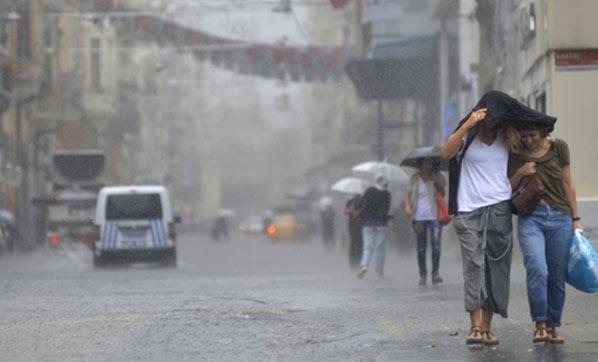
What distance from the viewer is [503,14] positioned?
128 feet

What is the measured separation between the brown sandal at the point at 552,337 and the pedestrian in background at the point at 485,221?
33 cm

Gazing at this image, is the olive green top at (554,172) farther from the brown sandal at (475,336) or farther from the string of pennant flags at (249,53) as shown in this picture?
the string of pennant flags at (249,53)

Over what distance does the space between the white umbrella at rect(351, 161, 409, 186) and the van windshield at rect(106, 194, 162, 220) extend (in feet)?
17.5

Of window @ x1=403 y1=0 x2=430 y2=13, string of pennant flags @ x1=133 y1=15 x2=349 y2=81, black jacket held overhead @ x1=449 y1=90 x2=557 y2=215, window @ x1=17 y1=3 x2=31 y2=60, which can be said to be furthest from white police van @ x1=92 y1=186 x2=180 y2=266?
window @ x1=17 y1=3 x2=31 y2=60

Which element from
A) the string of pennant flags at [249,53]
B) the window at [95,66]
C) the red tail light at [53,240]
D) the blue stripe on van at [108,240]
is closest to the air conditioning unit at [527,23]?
the blue stripe on van at [108,240]

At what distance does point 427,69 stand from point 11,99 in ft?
48.6

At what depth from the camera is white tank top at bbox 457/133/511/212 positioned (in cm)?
1243

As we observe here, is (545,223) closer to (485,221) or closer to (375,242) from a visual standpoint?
(485,221)

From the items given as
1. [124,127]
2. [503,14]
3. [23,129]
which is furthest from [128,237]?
[124,127]

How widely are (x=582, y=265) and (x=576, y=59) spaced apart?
14.6 meters

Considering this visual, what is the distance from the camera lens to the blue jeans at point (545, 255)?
1233cm

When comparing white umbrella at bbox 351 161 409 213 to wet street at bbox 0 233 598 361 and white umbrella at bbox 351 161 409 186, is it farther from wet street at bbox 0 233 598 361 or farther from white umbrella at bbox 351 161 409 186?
wet street at bbox 0 233 598 361

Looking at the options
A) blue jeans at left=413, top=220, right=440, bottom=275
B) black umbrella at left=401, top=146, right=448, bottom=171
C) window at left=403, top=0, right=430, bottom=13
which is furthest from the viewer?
window at left=403, top=0, right=430, bottom=13

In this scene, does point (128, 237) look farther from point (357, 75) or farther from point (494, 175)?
point (494, 175)
